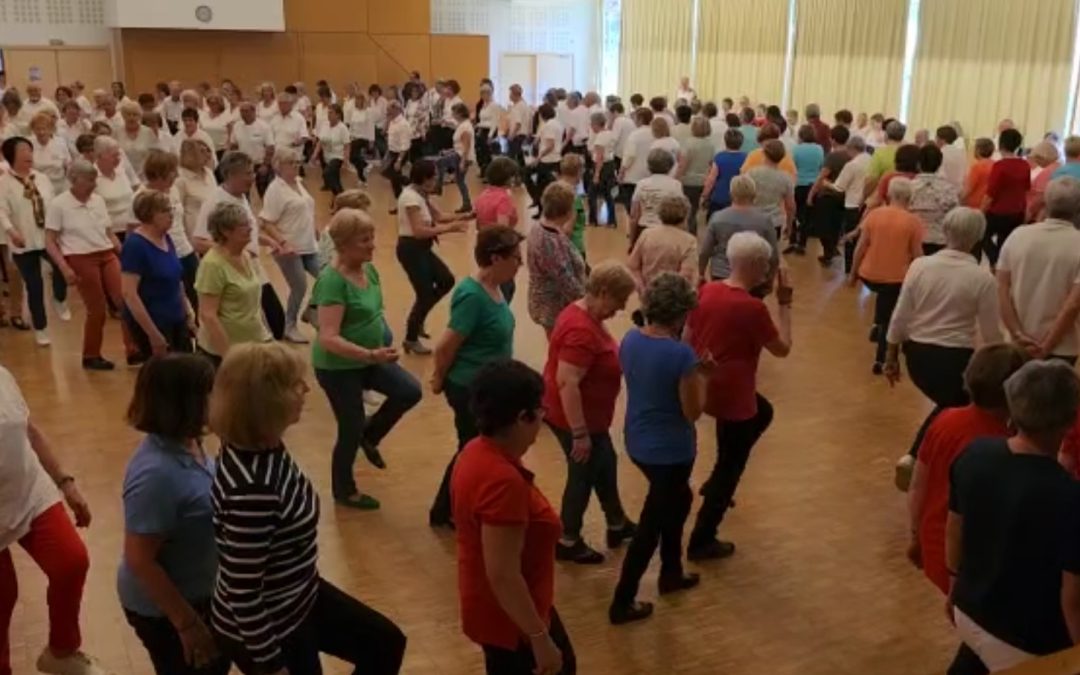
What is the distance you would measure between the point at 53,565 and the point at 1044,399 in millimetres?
2837

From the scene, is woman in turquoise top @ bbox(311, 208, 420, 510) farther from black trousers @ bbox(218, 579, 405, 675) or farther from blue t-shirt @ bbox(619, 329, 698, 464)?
black trousers @ bbox(218, 579, 405, 675)

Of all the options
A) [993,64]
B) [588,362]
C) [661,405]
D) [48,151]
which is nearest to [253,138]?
[48,151]

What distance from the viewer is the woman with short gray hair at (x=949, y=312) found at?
4566 millimetres

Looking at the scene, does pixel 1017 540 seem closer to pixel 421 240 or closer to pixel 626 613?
pixel 626 613

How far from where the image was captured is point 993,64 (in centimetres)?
1350

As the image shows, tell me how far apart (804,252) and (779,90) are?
6773 millimetres

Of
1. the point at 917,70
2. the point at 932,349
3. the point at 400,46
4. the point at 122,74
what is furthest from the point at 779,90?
the point at 932,349

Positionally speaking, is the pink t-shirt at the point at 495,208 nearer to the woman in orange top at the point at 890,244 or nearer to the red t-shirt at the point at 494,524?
the woman in orange top at the point at 890,244

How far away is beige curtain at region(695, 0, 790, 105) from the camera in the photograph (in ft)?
56.3

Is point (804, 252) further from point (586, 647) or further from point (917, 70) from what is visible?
point (586, 647)

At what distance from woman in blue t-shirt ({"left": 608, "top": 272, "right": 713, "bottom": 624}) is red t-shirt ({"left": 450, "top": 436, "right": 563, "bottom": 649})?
121cm

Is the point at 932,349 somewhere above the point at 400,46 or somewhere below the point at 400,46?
below

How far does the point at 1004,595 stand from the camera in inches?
99.1

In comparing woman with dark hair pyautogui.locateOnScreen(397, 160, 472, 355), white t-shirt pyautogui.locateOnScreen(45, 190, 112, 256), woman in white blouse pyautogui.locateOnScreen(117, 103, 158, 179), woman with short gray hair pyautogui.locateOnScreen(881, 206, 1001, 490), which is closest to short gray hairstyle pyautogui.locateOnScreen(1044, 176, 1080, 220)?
woman with short gray hair pyautogui.locateOnScreen(881, 206, 1001, 490)
